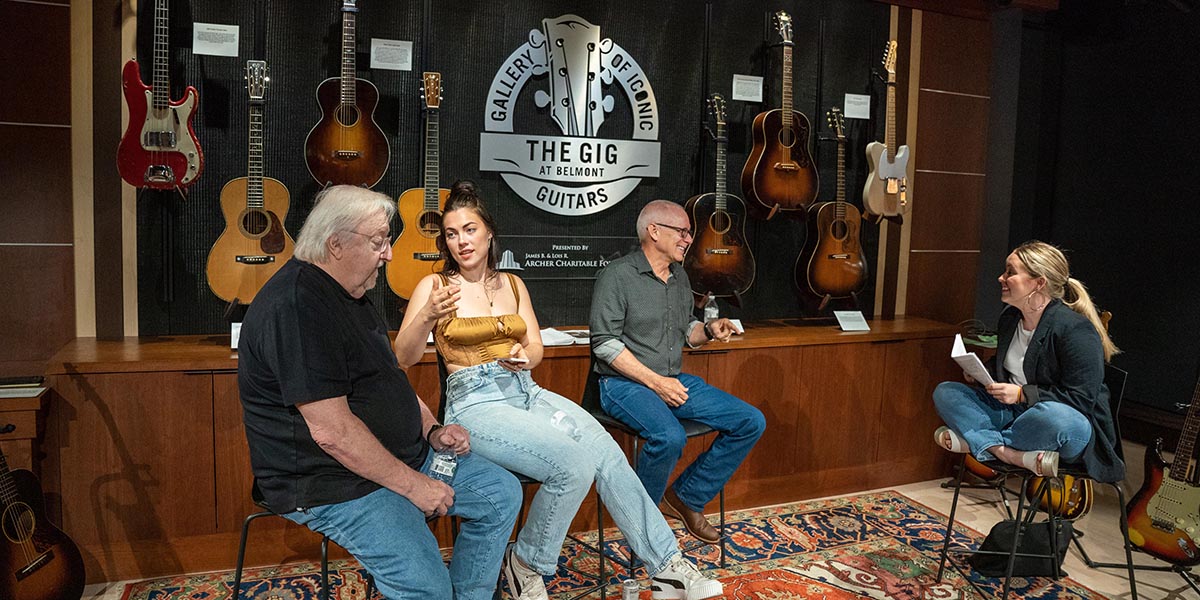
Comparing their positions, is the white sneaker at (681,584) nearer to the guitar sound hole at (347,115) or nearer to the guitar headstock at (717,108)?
the guitar sound hole at (347,115)

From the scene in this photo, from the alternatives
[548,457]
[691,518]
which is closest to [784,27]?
[691,518]

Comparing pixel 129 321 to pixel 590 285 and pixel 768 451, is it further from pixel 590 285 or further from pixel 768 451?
pixel 768 451

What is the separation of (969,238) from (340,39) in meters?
3.40

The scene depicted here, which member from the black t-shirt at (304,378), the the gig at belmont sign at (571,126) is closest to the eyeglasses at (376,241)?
the black t-shirt at (304,378)

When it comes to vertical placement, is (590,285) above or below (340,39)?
below

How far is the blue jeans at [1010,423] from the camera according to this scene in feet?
8.60

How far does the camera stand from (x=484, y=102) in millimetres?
3605

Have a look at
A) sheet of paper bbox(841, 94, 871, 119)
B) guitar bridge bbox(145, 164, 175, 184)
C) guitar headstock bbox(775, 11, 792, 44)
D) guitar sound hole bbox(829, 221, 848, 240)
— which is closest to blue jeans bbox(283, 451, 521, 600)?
guitar bridge bbox(145, 164, 175, 184)

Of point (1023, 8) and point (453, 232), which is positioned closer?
point (453, 232)

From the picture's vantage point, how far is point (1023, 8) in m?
4.56

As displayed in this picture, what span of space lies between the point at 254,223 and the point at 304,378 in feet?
4.74

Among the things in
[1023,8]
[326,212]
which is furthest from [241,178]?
[1023,8]

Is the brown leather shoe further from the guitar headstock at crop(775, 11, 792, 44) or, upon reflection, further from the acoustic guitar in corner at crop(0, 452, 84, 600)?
the guitar headstock at crop(775, 11, 792, 44)

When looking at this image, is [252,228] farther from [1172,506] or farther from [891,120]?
[1172,506]
